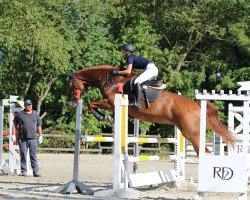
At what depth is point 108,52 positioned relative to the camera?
3591 cm

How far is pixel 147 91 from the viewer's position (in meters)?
11.2

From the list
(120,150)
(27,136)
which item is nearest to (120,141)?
(120,150)

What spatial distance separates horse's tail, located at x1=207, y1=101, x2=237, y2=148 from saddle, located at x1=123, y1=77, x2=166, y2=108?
922 millimetres

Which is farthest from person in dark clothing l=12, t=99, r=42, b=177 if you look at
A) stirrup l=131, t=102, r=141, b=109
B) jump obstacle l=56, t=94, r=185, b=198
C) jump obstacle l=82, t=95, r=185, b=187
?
stirrup l=131, t=102, r=141, b=109

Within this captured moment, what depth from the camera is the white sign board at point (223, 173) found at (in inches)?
352

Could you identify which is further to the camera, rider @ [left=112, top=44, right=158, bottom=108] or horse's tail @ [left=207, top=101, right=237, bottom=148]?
rider @ [left=112, top=44, right=158, bottom=108]

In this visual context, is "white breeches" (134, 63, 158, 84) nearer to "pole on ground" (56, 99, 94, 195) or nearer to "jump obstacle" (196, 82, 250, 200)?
"pole on ground" (56, 99, 94, 195)

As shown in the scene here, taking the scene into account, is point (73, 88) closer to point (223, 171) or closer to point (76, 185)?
point (76, 185)

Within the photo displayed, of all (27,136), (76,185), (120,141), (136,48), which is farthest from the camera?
(136,48)

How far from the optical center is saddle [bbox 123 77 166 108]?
1121 cm

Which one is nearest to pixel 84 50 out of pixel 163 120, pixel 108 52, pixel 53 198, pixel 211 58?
pixel 108 52

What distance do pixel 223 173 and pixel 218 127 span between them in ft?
5.92

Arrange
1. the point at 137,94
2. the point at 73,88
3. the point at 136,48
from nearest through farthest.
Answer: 1. the point at 137,94
2. the point at 73,88
3. the point at 136,48

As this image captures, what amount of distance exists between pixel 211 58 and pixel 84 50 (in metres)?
7.05
